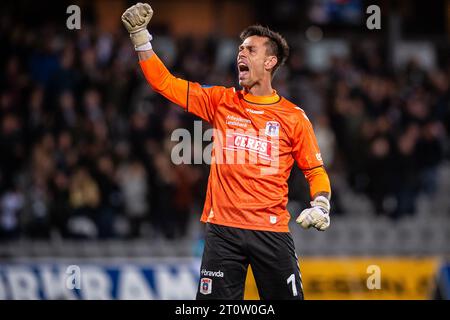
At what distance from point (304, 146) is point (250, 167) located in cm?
47

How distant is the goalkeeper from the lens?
6.49 m

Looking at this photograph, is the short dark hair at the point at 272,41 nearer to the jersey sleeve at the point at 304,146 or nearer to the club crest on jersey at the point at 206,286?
the jersey sleeve at the point at 304,146

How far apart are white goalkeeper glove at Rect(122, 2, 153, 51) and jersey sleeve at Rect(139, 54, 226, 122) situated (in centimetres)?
13

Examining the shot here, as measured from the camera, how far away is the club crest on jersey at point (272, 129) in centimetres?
666

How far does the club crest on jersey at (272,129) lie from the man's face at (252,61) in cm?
35

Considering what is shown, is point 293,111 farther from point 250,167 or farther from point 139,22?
point 139,22

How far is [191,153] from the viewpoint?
13.3 metres

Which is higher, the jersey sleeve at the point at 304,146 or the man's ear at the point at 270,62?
the man's ear at the point at 270,62

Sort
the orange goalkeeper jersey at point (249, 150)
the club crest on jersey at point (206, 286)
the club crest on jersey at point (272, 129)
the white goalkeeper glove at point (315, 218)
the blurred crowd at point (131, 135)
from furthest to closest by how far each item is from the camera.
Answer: the blurred crowd at point (131, 135), the club crest on jersey at point (272, 129), the orange goalkeeper jersey at point (249, 150), the club crest on jersey at point (206, 286), the white goalkeeper glove at point (315, 218)

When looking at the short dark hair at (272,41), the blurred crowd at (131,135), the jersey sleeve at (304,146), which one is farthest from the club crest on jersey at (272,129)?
the blurred crowd at (131,135)

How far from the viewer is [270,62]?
680 centimetres

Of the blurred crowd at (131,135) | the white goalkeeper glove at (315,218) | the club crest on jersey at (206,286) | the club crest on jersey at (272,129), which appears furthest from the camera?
the blurred crowd at (131,135)
